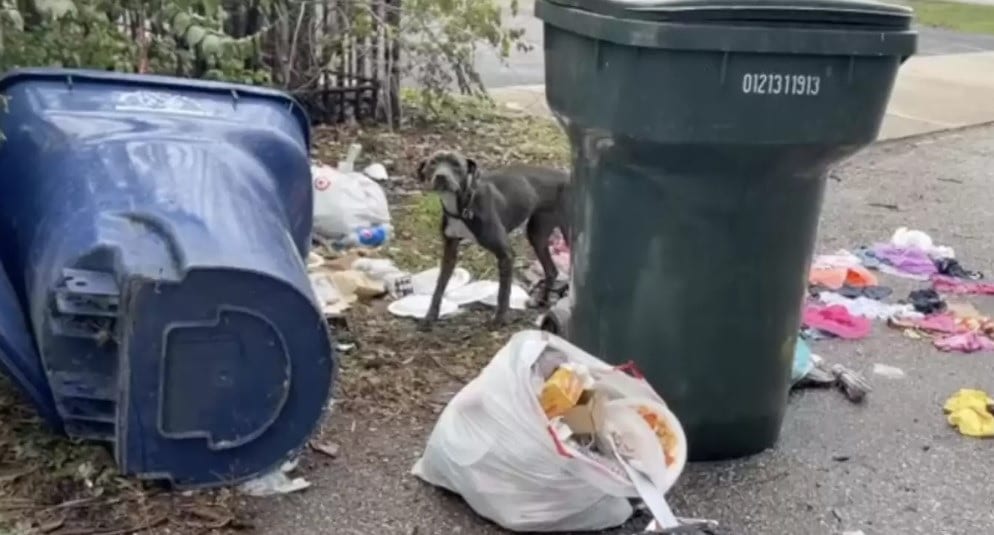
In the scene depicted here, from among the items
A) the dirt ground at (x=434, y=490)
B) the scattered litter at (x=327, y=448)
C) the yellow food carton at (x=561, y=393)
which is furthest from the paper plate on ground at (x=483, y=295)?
the yellow food carton at (x=561, y=393)

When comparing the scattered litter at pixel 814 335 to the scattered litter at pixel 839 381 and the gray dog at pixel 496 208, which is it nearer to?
the scattered litter at pixel 839 381

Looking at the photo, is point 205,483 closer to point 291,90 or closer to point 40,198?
point 40,198

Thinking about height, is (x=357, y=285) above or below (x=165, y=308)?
below

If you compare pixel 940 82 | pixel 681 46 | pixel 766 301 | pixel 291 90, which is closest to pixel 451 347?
pixel 766 301

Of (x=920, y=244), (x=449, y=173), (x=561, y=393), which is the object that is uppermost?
(x=449, y=173)

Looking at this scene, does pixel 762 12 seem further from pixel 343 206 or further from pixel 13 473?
pixel 343 206

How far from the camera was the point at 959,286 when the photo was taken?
617 centimetres

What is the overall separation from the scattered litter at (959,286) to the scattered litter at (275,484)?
11.2 ft

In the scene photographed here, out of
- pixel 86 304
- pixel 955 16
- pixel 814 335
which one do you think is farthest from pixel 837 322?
pixel 955 16

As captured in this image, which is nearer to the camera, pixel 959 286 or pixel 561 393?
pixel 561 393

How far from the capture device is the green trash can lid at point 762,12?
3.64 meters

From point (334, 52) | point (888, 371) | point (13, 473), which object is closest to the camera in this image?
point (13, 473)

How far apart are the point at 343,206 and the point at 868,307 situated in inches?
93.9

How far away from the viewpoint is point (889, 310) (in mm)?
5723
